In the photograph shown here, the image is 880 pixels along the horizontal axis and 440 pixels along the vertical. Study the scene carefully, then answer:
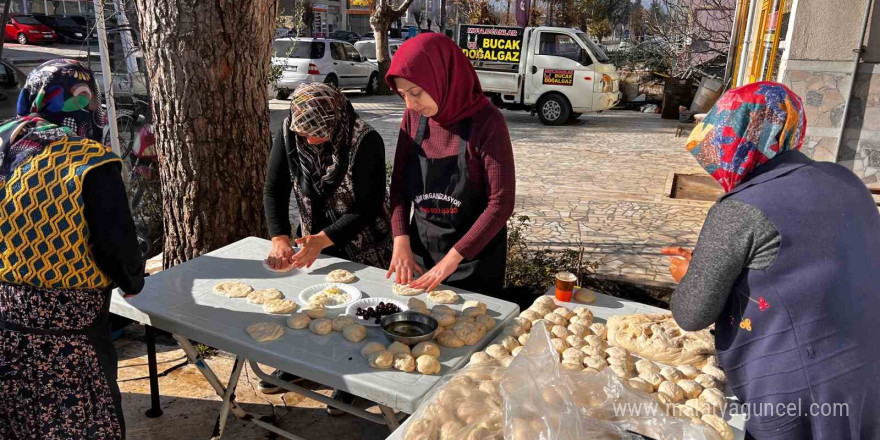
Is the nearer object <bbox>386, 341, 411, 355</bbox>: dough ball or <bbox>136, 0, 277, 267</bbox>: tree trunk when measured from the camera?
<bbox>386, 341, 411, 355</bbox>: dough ball

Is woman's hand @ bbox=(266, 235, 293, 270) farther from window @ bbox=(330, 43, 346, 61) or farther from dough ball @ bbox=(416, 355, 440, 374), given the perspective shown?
window @ bbox=(330, 43, 346, 61)

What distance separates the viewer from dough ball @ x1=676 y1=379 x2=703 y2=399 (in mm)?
1932

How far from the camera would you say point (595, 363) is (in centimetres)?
209

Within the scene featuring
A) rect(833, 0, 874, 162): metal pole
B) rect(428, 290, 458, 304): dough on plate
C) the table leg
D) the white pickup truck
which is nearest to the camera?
rect(428, 290, 458, 304): dough on plate

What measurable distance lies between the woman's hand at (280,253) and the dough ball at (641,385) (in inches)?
64.8

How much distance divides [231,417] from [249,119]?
6.03 feet

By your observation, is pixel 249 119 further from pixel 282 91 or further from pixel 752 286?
pixel 282 91

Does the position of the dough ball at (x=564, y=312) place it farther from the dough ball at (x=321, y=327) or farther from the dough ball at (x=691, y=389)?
the dough ball at (x=321, y=327)

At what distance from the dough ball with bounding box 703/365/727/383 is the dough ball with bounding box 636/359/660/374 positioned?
16 centimetres

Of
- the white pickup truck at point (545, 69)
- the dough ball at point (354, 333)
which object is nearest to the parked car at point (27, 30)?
the white pickup truck at point (545, 69)

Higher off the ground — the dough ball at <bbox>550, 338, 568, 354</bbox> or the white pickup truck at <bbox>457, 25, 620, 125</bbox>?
the white pickup truck at <bbox>457, 25, 620, 125</bbox>

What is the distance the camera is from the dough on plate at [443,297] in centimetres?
253

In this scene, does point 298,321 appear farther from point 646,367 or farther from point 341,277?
point 646,367

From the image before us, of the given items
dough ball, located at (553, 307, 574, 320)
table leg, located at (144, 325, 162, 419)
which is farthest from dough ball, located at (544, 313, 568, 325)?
table leg, located at (144, 325, 162, 419)
